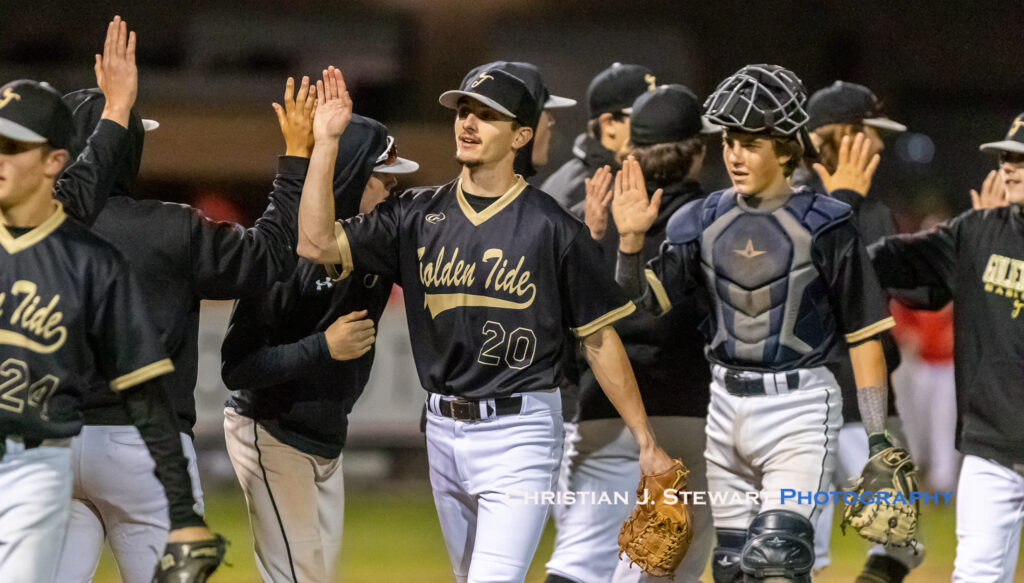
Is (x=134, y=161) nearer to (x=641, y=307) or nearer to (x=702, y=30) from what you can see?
(x=641, y=307)

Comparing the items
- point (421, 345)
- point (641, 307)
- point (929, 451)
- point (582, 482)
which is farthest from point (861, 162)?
point (929, 451)

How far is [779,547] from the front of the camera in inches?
154

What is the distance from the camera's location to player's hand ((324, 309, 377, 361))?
4090 millimetres

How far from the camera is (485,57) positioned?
955 cm

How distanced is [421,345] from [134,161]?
1.06m

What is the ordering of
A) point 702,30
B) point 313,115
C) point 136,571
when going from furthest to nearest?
→ 1. point 702,30
2. point 313,115
3. point 136,571

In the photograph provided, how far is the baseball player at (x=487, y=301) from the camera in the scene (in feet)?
12.3

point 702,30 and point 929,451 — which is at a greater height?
point 702,30

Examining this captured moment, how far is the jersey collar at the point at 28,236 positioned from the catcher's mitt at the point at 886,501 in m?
2.58

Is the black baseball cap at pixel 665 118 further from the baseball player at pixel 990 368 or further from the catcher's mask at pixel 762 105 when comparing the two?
the baseball player at pixel 990 368

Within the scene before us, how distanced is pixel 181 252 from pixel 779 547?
205 cm

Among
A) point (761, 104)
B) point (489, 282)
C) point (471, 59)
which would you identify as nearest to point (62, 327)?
point (489, 282)

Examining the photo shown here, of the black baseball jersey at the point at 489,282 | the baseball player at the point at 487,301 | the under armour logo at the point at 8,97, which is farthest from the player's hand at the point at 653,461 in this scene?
the under armour logo at the point at 8,97

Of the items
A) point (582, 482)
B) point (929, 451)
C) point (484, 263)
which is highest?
point (484, 263)
